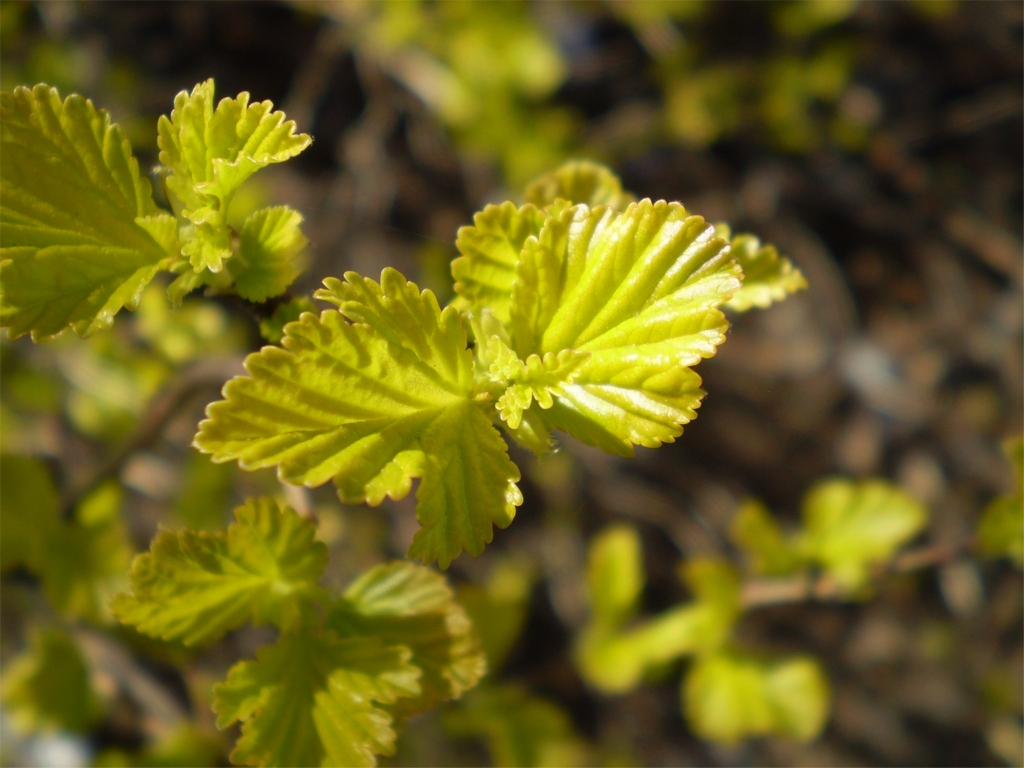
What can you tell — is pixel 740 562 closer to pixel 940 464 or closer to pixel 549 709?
pixel 940 464

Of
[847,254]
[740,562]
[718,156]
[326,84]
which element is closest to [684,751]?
[740,562]

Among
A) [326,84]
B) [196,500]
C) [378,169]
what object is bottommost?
[196,500]

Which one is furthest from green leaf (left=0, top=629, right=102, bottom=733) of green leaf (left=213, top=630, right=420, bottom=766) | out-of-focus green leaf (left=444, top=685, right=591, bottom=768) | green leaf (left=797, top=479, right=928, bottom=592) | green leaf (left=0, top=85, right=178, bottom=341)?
green leaf (left=797, top=479, right=928, bottom=592)

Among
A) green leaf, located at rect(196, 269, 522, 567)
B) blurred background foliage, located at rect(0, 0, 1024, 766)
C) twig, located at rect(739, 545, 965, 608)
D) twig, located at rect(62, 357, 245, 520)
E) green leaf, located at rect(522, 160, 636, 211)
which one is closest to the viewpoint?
green leaf, located at rect(196, 269, 522, 567)

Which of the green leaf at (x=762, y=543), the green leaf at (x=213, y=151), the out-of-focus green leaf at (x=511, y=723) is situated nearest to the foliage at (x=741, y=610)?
the green leaf at (x=762, y=543)

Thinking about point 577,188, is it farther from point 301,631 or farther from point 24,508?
point 24,508

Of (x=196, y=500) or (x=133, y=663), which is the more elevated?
(x=196, y=500)

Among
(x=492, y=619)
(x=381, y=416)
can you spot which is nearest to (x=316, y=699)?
(x=381, y=416)

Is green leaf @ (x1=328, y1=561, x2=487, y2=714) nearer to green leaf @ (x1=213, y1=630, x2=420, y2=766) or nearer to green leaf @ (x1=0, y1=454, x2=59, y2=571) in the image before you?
green leaf @ (x1=213, y1=630, x2=420, y2=766)
